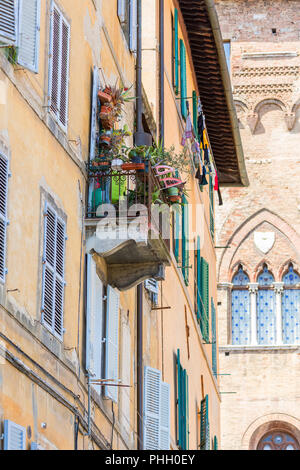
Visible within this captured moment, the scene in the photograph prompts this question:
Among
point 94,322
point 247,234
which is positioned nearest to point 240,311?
point 247,234

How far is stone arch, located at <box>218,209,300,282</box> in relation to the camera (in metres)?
35.3

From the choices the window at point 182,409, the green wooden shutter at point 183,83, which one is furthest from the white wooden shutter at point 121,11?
the green wooden shutter at point 183,83

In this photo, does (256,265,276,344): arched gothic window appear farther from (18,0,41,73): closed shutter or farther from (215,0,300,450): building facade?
(18,0,41,73): closed shutter

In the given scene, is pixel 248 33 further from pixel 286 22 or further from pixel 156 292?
pixel 156 292

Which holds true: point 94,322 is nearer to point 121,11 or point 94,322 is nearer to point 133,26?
point 121,11

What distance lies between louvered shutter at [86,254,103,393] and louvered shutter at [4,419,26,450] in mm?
2126

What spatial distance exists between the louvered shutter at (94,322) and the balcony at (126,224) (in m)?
0.22

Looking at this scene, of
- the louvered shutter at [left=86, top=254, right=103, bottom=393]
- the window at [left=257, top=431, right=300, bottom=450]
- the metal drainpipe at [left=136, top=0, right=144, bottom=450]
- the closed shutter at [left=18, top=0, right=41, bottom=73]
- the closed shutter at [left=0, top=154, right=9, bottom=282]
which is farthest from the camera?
the window at [left=257, top=431, right=300, bottom=450]

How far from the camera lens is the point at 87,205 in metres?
10.6

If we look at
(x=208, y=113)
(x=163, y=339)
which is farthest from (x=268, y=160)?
(x=163, y=339)

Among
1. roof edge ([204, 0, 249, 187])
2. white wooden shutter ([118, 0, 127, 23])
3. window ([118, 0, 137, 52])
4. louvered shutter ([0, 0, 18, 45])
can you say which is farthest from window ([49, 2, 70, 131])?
roof edge ([204, 0, 249, 187])

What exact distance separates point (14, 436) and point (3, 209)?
1470 mm

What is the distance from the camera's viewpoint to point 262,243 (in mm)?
35438
